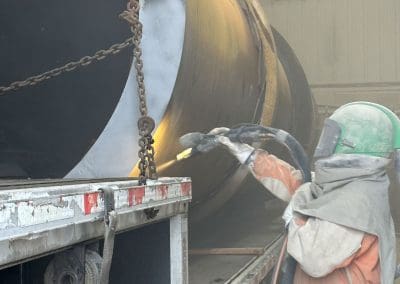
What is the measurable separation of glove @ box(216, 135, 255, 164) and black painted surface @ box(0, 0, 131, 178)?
1.69ft

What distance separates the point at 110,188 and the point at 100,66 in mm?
1016

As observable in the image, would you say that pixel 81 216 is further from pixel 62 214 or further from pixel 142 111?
pixel 142 111

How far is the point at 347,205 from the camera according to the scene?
2.12m

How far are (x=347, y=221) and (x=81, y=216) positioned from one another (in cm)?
123

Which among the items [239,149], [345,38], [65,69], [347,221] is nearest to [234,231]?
[239,149]

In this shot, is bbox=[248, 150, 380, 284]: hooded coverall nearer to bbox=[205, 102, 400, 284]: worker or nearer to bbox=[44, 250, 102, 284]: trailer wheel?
bbox=[205, 102, 400, 284]: worker

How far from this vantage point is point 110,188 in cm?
132

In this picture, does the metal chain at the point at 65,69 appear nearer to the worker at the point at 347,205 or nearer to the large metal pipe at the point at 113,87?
the large metal pipe at the point at 113,87

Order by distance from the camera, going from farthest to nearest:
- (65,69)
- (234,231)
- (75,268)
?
(234,231) → (65,69) → (75,268)

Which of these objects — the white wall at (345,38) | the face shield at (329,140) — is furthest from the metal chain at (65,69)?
the white wall at (345,38)

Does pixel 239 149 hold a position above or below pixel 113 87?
below

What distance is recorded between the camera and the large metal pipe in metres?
1.97

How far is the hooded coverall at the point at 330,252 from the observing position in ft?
6.78

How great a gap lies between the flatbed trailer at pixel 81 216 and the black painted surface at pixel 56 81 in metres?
0.67
